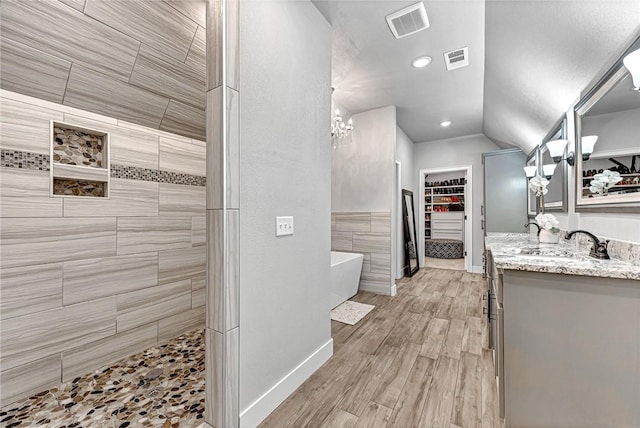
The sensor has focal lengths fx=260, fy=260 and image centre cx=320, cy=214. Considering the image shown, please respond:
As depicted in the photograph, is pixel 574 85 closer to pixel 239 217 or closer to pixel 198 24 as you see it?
pixel 239 217

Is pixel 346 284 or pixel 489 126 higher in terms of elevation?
pixel 489 126

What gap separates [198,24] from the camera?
181cm

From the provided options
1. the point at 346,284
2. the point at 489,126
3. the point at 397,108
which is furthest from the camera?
the point at 489,126

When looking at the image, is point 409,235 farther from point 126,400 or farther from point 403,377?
point 126,400

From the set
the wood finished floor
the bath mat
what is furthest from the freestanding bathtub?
the wood finished floor

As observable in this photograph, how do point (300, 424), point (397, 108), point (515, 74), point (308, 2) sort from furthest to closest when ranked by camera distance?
point (397, 108) → point (515, 74) → point (308, 2) → point (300, 424)

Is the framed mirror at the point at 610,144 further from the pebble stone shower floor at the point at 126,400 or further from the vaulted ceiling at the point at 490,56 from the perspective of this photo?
the pebble stone shower floor at the point at 126,400

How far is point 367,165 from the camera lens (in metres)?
4.21

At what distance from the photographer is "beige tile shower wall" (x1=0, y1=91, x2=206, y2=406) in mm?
1628

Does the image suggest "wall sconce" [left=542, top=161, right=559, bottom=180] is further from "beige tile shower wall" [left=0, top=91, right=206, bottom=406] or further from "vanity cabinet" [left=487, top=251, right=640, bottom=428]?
"beige tile shower wall" [left=0, top=91, right=206, bottom=406]

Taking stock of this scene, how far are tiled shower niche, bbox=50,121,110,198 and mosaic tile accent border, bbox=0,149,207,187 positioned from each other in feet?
0.19

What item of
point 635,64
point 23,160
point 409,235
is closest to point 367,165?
point 409,235

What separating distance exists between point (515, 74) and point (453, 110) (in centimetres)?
162

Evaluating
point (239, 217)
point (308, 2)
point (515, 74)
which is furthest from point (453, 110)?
point (239, 217)
